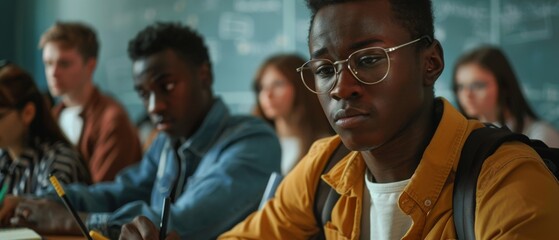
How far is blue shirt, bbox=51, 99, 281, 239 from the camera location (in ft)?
5.81

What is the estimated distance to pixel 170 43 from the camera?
2098 millimetres

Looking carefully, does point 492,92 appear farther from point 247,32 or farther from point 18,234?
point 18,234

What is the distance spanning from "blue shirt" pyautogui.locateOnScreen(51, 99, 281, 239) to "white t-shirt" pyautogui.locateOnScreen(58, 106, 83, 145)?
52.8 inches

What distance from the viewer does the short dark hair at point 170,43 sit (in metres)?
2.07

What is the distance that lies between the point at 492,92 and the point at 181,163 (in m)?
1.86

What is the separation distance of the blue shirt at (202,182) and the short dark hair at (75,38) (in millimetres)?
1624

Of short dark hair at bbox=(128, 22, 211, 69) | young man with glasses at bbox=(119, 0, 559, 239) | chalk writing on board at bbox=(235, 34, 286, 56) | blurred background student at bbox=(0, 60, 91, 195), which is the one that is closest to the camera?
young man with glasses at bbox=(119, 0, 559, 239)

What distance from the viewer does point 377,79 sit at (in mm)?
1130

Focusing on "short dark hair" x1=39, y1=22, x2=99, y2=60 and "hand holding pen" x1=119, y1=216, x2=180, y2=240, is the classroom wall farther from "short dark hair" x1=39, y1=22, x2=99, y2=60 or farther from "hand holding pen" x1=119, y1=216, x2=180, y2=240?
"hand holding pen" x1=119, y1=216, x2=180, y2=240

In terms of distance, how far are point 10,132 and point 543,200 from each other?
2007mm

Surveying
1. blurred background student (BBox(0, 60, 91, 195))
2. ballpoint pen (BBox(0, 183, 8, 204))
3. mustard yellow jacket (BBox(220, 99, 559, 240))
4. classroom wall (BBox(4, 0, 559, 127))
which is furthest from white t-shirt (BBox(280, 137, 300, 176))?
mustard yellow jacket (BBox(220, 99, 559, 240))

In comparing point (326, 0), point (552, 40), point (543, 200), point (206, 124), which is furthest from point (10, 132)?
point (552, 40)

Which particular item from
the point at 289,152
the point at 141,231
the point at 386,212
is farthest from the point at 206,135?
the point at 289,152

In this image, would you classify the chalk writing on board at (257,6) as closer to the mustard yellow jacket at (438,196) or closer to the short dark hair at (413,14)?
the mustard yellow jacket at (438,196)
